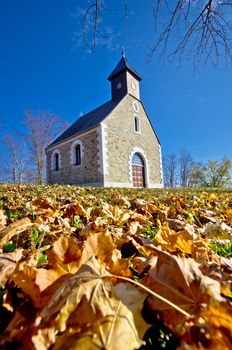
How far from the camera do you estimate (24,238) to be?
3.56 ft

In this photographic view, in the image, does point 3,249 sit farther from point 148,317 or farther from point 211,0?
point 211,0

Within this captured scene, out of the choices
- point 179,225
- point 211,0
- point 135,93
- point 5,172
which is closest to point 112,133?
point 135,93

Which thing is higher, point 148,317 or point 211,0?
point 211,0

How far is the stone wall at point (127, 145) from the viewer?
14.4m

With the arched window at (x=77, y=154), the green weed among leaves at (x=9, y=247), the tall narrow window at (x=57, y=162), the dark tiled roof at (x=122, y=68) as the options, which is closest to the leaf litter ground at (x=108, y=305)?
the green weed among leaves at (x=9, y=247)

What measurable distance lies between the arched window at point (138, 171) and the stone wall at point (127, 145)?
0.34 meters

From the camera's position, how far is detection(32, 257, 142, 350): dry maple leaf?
1.25ft

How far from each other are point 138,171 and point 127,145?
7.97 ft

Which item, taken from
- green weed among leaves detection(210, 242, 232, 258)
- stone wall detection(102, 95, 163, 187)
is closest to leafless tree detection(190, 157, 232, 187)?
stone wall detection(102, 95, 163, 187)

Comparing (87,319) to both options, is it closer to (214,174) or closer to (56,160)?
(56,160)

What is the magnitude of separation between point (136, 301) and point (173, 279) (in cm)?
12

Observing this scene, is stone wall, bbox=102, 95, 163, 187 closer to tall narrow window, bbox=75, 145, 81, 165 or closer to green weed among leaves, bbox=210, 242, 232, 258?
tall narrow window, bbox=75, 145, 81, 165

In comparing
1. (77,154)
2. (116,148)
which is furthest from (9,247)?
(77,154)

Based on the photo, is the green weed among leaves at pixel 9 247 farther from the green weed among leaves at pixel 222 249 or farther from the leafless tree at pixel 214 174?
the leafless tree at pixel 214 174
